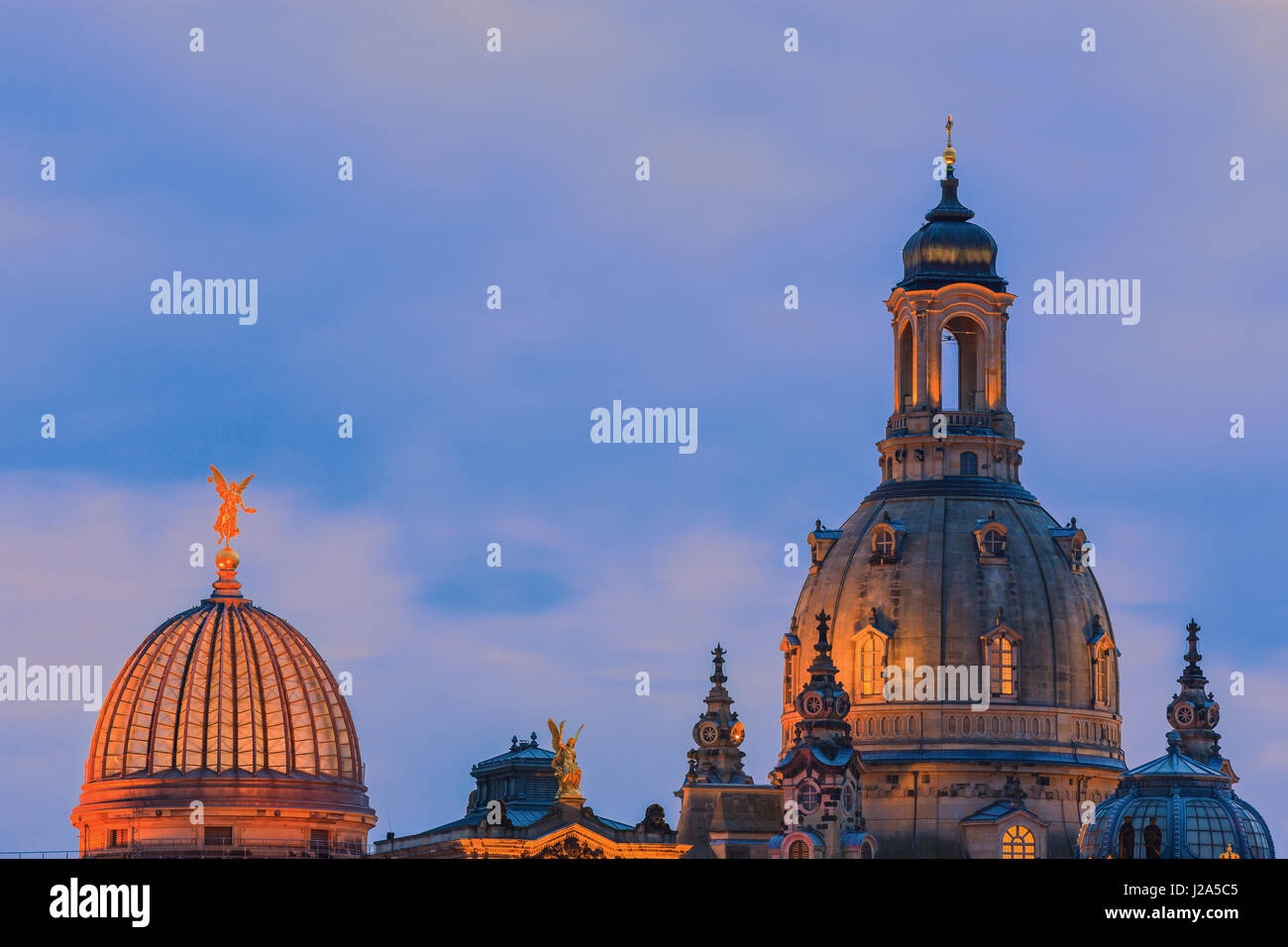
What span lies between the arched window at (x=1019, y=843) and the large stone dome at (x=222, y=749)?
34.0m

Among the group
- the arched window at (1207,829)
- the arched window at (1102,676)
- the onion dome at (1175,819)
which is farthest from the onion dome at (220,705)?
the arched window at (1207,829)

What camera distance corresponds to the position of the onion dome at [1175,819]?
6299 inches

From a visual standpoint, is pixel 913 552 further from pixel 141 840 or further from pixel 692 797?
pixel 141 840

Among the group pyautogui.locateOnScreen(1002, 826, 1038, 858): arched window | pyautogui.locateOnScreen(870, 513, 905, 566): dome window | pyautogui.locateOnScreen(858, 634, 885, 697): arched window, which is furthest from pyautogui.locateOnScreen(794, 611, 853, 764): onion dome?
pyautogui.locateOnScreen(1002, 826, 1038, 858): arched window

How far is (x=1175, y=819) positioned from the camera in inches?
6324

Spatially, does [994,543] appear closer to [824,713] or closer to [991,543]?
[991,543]

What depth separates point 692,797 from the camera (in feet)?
591

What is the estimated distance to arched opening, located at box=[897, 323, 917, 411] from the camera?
188625 mm

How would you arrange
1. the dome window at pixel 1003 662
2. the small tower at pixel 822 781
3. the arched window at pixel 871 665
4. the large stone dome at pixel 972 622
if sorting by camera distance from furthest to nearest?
the arched window at pixel 871 665
the large stone dome at pixel 972 622
the dome window at pixel 1003 662
the small tower at pixel 822 781

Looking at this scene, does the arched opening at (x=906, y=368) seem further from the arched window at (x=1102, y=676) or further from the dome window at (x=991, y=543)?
the arched window at (x=1102, y=676)

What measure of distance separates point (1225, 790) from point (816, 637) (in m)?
26.6

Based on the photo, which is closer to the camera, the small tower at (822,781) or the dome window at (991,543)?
the small tower at (822,781)

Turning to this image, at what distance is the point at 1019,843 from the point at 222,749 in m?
41.6

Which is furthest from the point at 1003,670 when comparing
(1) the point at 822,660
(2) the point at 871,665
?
(1) the point at 822,660
